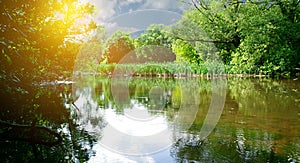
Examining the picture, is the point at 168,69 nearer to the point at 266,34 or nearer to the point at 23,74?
the point at 266,34

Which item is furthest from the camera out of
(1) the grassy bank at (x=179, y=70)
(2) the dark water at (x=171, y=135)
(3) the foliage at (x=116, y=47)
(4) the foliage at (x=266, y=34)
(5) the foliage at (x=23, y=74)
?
(3) the foliage at (x=116, y=47)

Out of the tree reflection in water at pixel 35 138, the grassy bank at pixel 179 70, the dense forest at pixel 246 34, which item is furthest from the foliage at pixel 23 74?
the grassy bank at pixel 179 70

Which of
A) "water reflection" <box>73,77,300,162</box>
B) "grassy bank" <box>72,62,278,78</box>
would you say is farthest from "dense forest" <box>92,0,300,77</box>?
"water reflection" <box>73,77,300,162</box>

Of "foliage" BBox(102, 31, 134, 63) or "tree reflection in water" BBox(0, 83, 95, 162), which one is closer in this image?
"tree reflection in water" BBox(0, 83, 95, 162)

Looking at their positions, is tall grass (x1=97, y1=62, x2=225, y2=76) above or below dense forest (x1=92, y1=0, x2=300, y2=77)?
below

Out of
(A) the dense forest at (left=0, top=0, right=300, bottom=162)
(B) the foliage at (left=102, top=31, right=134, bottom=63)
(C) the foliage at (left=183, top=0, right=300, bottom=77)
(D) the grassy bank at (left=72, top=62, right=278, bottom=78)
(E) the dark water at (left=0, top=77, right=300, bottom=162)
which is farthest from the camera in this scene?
(B) the foliage at (left=102, top=31, right=134, bottom=63)

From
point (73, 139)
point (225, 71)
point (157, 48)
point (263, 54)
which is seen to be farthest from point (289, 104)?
point (157, 48)

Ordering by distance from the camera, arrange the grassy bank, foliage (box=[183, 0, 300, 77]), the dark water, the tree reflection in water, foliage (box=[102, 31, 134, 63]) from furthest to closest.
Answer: foliage (box=[102, 31, 134, 63])
the grassy bank
foliage (box=[183, 0, 300, 77])
the dark water
the tree reflection in water

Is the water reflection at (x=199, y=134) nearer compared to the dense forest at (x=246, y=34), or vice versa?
the water reflection at (x=199, y=134)

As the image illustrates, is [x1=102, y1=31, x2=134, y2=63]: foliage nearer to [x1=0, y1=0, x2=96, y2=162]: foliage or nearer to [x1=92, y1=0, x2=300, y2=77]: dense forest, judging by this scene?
[x1=92, y1=0, x2=300, y2=77]: dense forest

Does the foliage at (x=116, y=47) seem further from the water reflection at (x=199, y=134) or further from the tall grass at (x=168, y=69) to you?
the water reflection at (x=199, y=134)

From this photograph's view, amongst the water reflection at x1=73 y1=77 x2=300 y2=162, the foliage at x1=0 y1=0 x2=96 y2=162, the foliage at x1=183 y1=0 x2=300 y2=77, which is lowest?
the water reflection at x1=73 y1=77 x2=300 y2=162

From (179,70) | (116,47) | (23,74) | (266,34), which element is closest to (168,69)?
(179,70)

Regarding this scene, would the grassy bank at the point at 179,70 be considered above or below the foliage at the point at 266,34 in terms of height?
below
